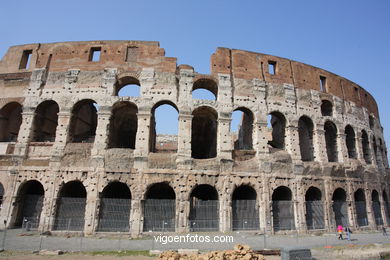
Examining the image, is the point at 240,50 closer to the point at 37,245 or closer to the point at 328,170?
the point at 328,170

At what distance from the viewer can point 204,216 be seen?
12188mm

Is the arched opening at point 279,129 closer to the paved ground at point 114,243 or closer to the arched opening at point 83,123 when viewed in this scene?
the paved ground at point 114,243

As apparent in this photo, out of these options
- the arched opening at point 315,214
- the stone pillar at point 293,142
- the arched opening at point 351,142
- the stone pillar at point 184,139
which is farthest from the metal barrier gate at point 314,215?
the stone pillar at point 184,139

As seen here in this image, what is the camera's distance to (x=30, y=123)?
13.5m

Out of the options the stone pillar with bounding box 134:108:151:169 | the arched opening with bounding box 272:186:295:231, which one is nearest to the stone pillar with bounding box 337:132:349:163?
the arched opening with bounding box 272:186:295:231

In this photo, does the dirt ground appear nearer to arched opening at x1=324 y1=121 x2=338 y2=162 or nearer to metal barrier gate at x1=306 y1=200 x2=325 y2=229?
metal barrier gate at x1=306 y1=200 x2=325 y2=229

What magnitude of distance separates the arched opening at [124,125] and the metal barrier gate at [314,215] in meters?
11.7

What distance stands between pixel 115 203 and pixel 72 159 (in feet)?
10.5

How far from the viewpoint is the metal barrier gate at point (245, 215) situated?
12.5m

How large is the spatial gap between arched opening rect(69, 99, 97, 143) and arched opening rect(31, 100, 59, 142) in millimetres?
1443

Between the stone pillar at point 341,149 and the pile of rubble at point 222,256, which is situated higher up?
the stone pillar at point 341,149

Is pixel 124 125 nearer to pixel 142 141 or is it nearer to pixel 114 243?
pixel 142 141

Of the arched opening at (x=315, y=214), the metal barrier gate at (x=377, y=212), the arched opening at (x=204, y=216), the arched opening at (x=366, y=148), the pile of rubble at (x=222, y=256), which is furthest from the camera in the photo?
the arched opening at (x=366, y=148)

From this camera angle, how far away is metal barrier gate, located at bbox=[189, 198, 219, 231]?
39.5 ft
